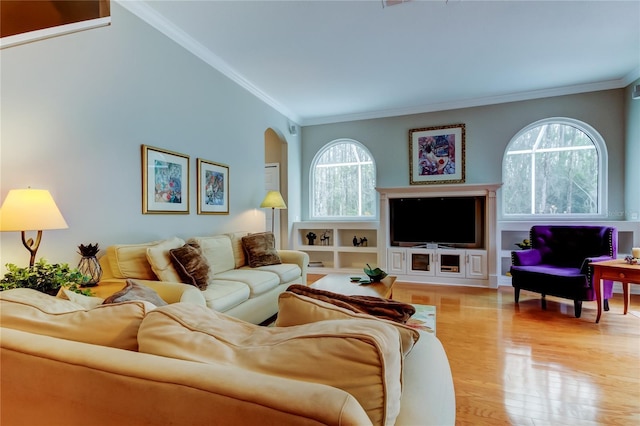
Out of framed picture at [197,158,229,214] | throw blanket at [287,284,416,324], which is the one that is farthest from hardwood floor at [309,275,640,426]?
framed picture at [197,158,229,214]

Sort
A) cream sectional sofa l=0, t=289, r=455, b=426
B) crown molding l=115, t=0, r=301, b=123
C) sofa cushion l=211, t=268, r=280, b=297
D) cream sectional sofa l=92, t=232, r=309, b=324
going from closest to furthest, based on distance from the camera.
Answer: cream sectional sofa l=0, t=289, r=455, b=426 → cream sectional sofa l=92, t=232, r=309, b=324 → crown molding l=115, t=0, r=301, b=123 → sofa cushion l=211, t=268, r=280, b=297

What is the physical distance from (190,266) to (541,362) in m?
2.77

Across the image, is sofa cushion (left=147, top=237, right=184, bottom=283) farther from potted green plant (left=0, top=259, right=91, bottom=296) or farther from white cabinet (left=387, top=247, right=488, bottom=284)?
white cabinet (left=387, top=247, right=488, bottom=284)

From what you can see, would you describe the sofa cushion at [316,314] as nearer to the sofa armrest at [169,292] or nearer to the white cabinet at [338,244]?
the sofa armrest at [169,292]

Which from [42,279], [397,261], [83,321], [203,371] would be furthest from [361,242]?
[203,371]

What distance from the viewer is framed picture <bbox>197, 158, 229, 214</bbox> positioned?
3457 mm

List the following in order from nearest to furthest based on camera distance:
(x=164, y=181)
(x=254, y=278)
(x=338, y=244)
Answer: (x=254, y=278) < (x=164, y=181) < (x=338, y=244)

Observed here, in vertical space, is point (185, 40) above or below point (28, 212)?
above

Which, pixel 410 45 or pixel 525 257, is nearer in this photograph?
pixel 410 45

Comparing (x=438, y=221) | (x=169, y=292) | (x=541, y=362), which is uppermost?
(x=438, y=221)

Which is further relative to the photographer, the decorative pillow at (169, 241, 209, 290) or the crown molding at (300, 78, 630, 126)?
the crown molding at (300, 78, 630, 126)

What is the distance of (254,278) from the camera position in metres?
2.87

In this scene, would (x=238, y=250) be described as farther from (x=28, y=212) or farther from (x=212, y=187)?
(x=28, y=212)

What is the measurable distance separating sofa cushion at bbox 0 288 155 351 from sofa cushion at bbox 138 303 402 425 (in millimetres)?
72
